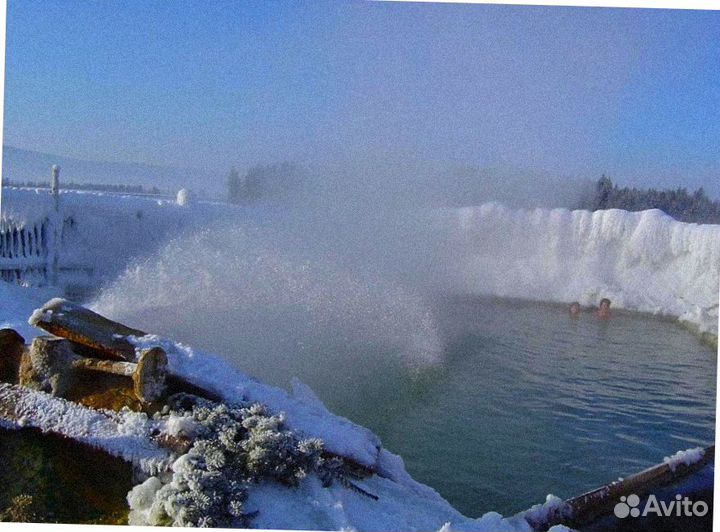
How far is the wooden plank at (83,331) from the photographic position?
4027 millimetres

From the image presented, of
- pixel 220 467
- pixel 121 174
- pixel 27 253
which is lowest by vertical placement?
pixel 220 467

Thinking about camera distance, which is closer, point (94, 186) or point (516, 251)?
point (94, 186)

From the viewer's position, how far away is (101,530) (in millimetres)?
3865

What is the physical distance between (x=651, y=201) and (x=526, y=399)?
1.94 metres

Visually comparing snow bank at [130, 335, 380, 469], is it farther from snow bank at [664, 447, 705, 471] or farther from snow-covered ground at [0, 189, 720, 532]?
snow bank at [664, 447, 705, 471]

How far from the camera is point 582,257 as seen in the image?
5.11 meters

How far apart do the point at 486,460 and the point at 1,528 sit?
333 cm

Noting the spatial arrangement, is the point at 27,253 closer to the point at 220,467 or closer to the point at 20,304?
the point at 20,304

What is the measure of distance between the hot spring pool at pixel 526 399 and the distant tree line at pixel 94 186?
1687 mm

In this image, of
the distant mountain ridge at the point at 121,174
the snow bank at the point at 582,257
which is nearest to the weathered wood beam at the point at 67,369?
the distant mountain ridge at the point at 121,174

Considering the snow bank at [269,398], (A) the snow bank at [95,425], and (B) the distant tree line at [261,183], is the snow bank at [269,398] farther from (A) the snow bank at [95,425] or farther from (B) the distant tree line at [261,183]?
(B) the distant tree line at [261,183]

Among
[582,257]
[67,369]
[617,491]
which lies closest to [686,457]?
[617,491]

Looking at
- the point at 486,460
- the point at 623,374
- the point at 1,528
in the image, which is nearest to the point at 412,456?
the point at 486,460
